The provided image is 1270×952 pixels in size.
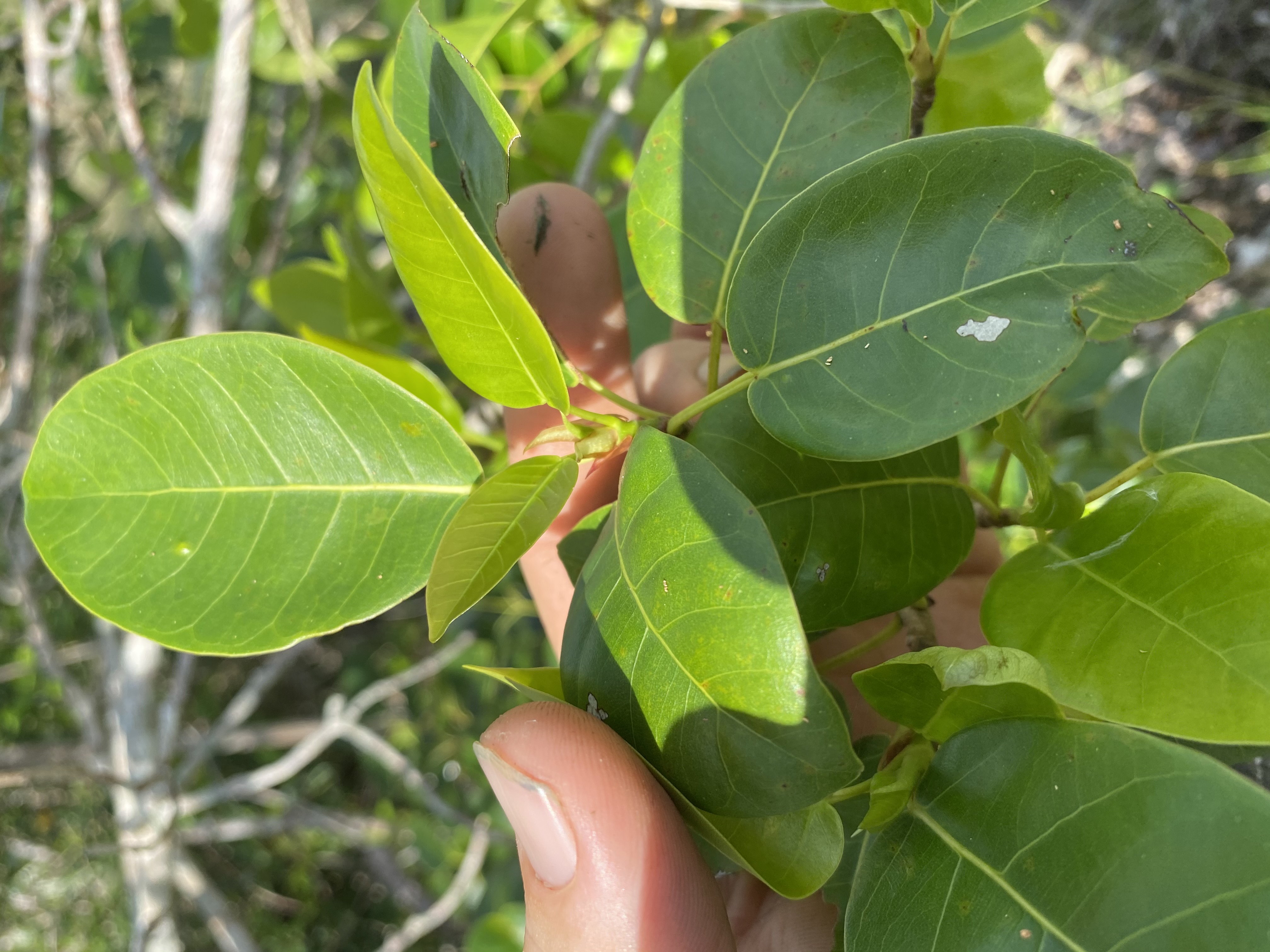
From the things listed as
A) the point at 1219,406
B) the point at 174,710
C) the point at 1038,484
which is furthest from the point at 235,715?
the point at 1219,406

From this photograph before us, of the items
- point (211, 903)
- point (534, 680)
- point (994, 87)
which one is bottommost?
point (211, 903)

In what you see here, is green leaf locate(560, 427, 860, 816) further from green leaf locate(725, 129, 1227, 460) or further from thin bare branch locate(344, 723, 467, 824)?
thin bare branch locate(344, 723, 467, 824)

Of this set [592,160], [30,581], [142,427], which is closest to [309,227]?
[30,581]

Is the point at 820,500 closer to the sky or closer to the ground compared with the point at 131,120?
closer to the ground

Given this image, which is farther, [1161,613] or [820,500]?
[820,500]

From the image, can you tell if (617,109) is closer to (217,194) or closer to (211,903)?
(217,194)

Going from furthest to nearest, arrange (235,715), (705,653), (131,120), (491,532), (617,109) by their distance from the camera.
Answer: (235,715)
(131,120)
(617,109)
(491,532)
(705,653)

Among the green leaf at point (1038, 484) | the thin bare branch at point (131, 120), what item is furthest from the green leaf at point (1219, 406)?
the thin bare branch at point (131, 120)
